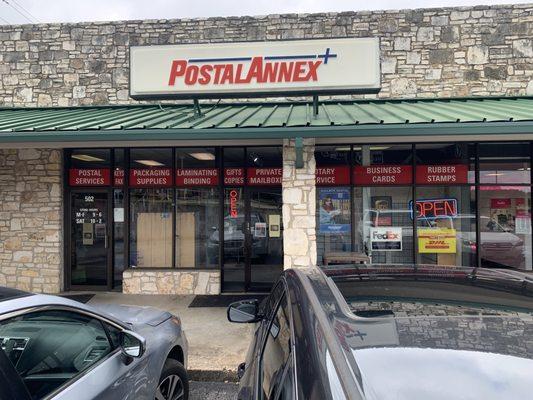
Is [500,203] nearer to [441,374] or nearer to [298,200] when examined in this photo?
[298,200]

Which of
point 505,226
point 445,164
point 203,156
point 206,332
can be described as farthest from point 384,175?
point 206,332

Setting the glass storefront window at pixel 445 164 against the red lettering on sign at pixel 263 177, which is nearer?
the glass storefront window at pixel 445 164

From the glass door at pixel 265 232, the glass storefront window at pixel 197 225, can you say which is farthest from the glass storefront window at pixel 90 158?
the glass door at pixel 265 232

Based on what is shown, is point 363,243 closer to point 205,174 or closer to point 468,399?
point 205,174

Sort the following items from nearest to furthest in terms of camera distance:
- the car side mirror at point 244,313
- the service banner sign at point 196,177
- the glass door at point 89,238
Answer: the car side mirror at point 244,313 < the service banner sign at point 196,177 < the glass door at point 89,238

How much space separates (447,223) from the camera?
914 cm

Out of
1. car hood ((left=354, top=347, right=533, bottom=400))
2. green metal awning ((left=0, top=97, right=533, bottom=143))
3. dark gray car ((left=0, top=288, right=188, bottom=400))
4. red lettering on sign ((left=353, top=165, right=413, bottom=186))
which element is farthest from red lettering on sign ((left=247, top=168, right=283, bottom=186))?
car hood ((left=354, top=347, right=533, bottom=400))

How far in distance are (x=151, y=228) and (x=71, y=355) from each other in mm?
7118

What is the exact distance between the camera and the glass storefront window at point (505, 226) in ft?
29.7

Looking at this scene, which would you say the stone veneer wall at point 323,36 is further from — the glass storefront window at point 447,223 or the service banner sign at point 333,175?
the glass storefront window at point 447,223

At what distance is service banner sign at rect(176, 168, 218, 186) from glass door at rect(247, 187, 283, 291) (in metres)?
0.88

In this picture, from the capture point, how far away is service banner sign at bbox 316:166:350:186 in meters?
9.24

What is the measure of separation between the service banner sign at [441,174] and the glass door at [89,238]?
6.92m

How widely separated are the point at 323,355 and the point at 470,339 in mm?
563
